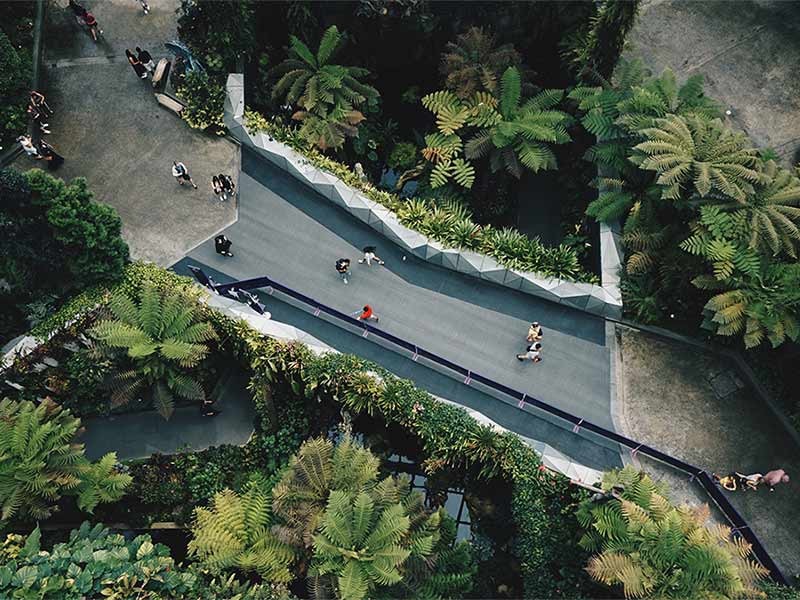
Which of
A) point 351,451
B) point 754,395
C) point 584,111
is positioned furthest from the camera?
point 584,111

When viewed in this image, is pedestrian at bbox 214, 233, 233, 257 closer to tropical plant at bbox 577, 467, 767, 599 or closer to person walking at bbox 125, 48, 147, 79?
person walking at bbox 125, 48, 147, 79

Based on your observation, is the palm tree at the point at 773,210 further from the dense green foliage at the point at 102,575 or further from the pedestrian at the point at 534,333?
the dense green foliage at the point at 102,575

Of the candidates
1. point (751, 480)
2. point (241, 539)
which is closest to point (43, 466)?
point (241, 539)

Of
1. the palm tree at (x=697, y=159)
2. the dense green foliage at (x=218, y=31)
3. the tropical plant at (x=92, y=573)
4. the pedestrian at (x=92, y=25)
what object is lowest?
the tropical plant at (x=92, y=573)

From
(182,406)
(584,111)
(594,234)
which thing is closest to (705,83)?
(584,111)

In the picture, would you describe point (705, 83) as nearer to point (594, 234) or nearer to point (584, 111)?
point (584, 111)

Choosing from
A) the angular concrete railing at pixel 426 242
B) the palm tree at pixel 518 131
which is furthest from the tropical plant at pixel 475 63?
the angular concrete railing at pixel 426 242

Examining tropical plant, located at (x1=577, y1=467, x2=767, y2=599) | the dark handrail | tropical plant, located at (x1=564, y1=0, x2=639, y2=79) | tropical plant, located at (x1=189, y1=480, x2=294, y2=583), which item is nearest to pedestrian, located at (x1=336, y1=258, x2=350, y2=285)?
the dark handrail
